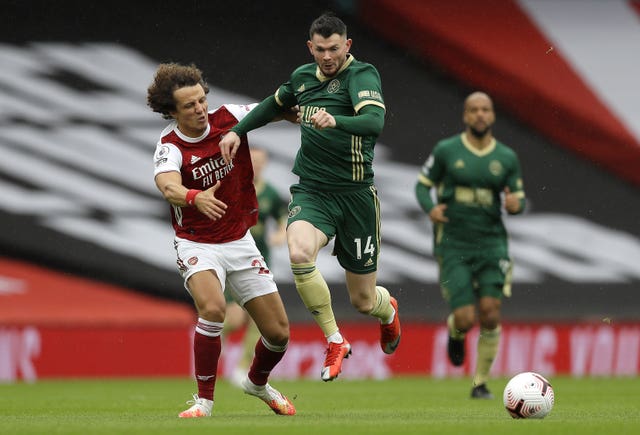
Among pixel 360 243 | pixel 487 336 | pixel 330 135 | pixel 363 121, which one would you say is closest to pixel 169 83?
pixel 330 135

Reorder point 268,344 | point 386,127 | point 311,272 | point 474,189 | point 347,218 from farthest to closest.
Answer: point 386,127
point 474,189
point 347,218
point 311,272
point 268,344

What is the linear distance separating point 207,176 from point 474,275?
413 cm

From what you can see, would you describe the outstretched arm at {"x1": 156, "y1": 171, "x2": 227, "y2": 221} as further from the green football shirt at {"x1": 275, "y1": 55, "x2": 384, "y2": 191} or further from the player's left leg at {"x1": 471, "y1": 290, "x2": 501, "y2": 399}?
the player's left leg at {"x1": 471, "y1": 290, "x2": 501, "y2": 399}

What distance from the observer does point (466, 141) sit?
40.3 ft

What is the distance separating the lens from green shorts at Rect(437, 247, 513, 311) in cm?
1195

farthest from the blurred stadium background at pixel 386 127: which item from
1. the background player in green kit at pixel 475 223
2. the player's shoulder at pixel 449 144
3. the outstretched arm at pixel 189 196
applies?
the outstretched arm at pixel 189 196

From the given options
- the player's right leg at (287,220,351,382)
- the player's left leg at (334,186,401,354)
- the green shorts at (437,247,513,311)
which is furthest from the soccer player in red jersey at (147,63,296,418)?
the green shorts at (437,247,513,311)

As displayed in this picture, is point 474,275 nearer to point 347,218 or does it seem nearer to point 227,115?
point 347,218

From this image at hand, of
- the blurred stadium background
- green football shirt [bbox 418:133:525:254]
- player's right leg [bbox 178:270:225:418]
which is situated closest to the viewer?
player's right leg [bbox 178:270:225:418]

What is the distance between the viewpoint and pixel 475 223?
1208cm

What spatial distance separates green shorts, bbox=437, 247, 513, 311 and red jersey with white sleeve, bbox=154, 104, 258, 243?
3.60 metres

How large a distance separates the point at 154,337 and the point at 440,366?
3557mm

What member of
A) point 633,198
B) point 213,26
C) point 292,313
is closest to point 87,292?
point 292,313

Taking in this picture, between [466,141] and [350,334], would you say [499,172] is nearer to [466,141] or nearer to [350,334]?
[466,141]
